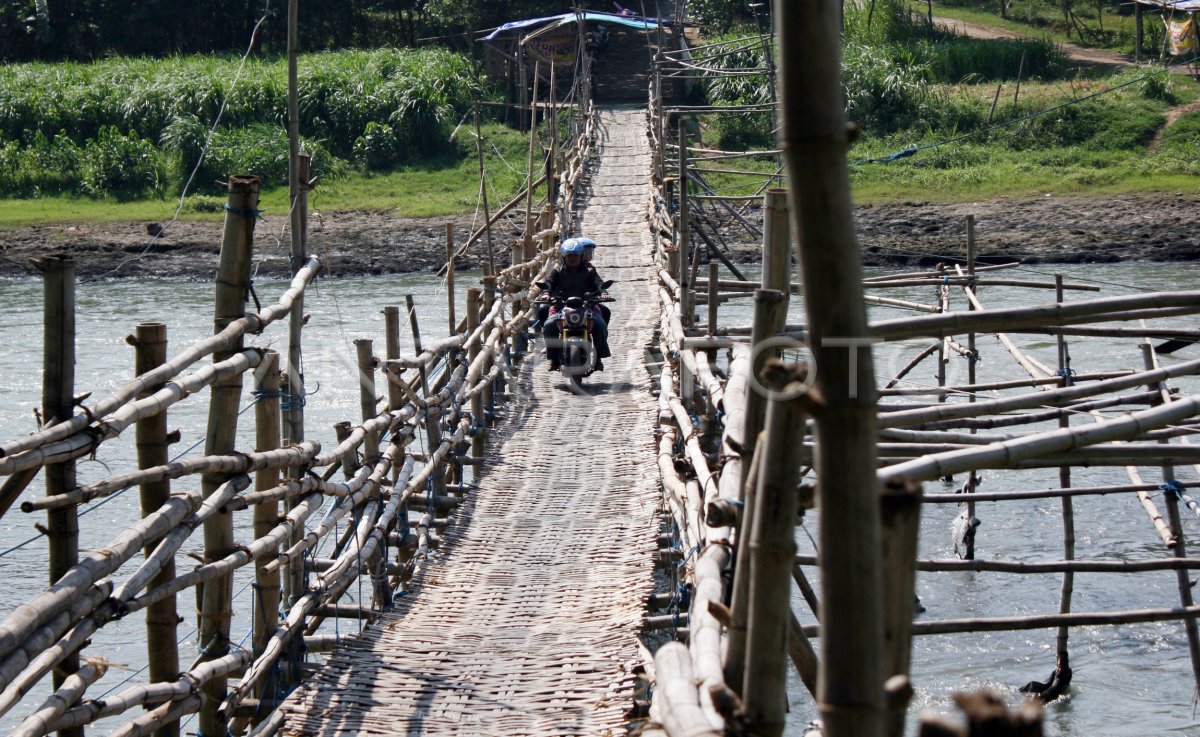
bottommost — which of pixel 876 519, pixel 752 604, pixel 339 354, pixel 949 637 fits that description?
pixel 949 637

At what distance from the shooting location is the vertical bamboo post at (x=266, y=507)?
13.3 feet

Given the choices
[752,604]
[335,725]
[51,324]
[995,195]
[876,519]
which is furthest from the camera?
[995,195]

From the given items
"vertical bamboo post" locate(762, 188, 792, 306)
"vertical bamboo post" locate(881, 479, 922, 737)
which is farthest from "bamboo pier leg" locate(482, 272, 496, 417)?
"vertical bamboo post" locate(881, 479, 922, 737)

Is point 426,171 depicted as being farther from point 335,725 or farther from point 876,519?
point 876,519

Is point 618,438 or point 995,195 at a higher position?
point 995,195

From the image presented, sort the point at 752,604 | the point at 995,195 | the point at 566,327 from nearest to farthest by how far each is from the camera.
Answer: the point at 752,604 → the point at 566,327 → the point at 995,195

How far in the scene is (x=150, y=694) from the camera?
323cm

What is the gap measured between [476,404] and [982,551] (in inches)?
143

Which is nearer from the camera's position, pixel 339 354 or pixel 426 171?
pixel 339 354

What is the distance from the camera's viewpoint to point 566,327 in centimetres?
838

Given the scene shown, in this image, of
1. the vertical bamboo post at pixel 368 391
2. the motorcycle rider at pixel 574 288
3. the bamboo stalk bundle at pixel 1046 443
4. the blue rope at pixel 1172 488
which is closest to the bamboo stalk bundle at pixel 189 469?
the vertical bamboo post at pixel 368 391

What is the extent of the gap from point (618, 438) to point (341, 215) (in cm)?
1530

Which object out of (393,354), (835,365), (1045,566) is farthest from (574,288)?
(835,365)

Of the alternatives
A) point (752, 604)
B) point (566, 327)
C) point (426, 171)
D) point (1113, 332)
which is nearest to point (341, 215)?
point (426, 171)
